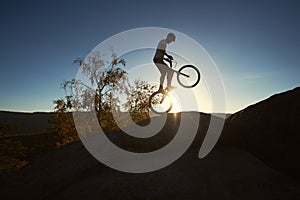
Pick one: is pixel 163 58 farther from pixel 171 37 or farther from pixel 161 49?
pixel 171 37

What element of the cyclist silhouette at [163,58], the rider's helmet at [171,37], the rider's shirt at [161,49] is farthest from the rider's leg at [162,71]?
the rider's helmet at [171,37]

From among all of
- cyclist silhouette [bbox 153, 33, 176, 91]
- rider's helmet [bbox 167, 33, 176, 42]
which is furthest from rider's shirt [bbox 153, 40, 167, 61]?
rider's helmet [bbox 167, 33, 176, 42]

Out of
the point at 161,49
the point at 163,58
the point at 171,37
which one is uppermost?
the point at 171,37

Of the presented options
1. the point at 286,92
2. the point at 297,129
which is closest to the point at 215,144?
the point at 297,129

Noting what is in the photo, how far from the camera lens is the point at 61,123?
23953mm

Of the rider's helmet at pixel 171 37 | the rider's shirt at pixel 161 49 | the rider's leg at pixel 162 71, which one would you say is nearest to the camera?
the rider's helmet at pixel 171 37

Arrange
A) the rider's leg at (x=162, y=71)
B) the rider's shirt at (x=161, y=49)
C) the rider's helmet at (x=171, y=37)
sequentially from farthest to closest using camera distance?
the rider's leg at (x=162, y=71)
the rider's shirt at (x=161, y=49)
the rider's helmet at (x=171, y=37)

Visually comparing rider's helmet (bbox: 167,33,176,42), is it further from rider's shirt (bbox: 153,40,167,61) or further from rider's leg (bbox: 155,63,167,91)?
rider's leg (bbox: 155,63,167,91)

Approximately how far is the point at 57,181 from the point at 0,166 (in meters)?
16.3

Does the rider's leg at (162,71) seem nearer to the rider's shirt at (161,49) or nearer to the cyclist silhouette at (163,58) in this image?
the cyclist silhouette at (163,58)

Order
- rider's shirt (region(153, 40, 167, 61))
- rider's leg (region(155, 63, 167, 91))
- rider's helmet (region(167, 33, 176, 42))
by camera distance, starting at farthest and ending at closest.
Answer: rider's leg (region(155, 63, 167, 91)), rider's shirt (region(153, 40, 167, 61)), rider's helmet (region(167, 33, 176, 42))

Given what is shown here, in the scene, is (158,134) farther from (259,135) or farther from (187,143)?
(259,135)

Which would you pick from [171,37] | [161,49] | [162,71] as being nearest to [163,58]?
[161,49]

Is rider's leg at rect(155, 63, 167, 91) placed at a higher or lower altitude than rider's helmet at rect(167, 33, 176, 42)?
lower
